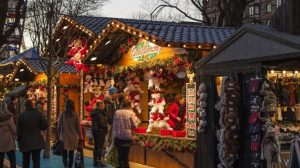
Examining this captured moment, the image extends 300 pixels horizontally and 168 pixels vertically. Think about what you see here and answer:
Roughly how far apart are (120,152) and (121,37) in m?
6.29

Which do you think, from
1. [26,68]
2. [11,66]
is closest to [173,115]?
[26,68]

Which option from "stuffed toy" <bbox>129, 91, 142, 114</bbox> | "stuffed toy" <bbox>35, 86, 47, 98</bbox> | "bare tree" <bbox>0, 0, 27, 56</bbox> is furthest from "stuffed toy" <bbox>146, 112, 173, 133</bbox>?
"stuffed toy" <bbox>35, 86, 47, 98</bbox>

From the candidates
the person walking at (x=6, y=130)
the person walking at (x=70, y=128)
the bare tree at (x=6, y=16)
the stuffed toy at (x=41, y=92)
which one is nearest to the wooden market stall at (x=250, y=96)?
the person walking at (x=70, y=128)

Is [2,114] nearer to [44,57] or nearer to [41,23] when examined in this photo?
[41,23]

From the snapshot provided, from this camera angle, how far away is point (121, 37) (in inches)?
660

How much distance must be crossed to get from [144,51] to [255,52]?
722 cm

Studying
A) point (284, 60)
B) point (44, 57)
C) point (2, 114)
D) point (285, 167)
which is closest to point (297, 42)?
point (284, 60)

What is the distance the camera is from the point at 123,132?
11047 millimetres

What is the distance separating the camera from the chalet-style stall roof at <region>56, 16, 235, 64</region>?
12.3 meters

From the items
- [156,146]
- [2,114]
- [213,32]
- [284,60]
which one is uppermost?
[213,32]

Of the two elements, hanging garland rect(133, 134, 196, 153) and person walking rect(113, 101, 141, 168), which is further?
hanging garland rect(133, 134, 196, 153)

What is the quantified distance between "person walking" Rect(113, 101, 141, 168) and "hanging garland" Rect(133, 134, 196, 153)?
5.49 ft

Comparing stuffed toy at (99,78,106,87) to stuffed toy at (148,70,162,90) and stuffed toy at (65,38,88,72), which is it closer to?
stuffed toy at (65,38,88,72)

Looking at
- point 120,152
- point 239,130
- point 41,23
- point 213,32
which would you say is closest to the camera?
point 239,130
